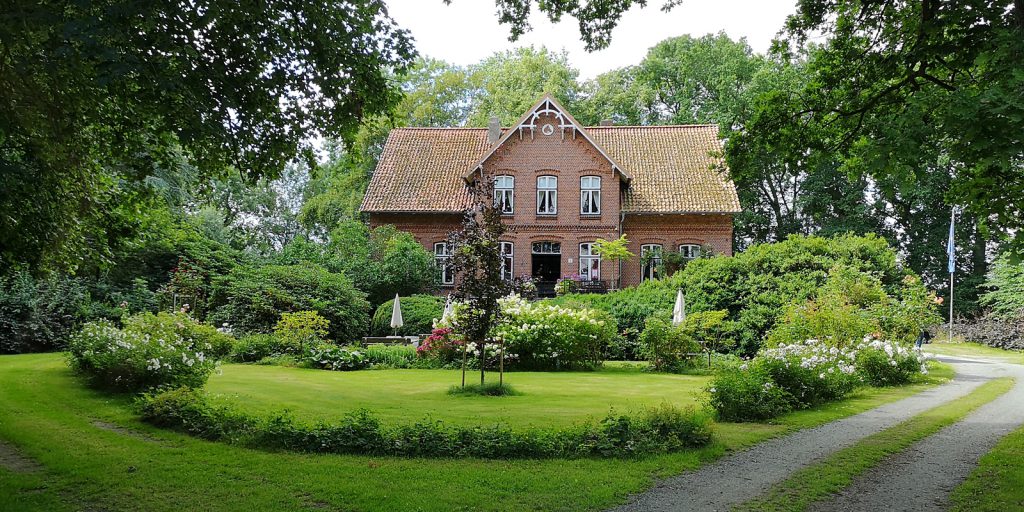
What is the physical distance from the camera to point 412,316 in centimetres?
2411

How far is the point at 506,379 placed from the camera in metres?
15.7

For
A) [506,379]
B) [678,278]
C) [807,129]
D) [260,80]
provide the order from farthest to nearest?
[678,278] → [506,379] → [807,129] → [260,80]

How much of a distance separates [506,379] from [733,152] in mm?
7215

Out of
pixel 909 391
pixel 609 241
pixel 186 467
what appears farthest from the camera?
pixel 609 241

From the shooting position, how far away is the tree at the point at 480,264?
41.6ft

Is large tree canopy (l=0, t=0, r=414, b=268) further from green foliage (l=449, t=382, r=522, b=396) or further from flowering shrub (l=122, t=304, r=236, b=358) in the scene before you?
green foliage (l=449, t=382, r=522, b=396)

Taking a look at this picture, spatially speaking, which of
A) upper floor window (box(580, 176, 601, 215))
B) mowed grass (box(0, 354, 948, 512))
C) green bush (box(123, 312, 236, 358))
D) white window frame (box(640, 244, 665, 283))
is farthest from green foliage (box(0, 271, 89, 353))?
white window frame (box(640, 244, 665, 283))

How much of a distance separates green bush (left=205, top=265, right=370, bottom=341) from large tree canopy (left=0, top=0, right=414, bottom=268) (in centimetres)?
1156

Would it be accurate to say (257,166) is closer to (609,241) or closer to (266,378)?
(266,378)

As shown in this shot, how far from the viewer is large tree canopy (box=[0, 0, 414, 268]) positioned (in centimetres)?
648

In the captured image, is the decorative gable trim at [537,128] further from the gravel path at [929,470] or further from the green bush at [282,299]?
the gravel path at [929,470]

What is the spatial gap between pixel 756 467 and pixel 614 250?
2275 centimetres

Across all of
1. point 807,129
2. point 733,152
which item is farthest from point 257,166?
point 807,129

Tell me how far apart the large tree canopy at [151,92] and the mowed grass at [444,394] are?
352 cm
